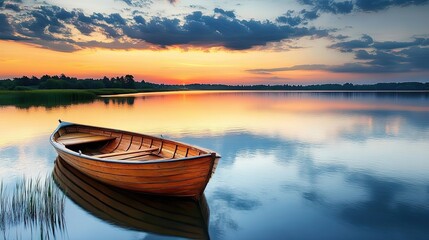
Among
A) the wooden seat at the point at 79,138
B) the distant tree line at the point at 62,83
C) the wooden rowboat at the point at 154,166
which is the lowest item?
the wooden rowboat at the point at 154,166

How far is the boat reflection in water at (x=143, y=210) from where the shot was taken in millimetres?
6711

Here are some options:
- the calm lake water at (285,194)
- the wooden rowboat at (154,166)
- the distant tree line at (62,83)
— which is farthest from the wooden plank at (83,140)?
the distant tree line at (62,83)

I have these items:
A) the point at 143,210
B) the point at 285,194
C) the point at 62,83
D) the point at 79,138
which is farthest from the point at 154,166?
the point at 62,83

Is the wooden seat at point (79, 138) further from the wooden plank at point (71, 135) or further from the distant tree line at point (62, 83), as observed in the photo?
the distant tree line at point (62, 83)

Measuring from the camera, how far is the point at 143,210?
7.40 meters

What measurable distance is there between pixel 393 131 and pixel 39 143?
22.6m

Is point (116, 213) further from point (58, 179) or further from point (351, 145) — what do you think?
point (351, 145)

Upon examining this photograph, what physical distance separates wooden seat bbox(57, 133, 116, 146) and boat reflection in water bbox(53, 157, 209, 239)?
255 cm

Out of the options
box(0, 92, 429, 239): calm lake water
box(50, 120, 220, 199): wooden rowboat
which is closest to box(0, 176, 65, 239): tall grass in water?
box(0, 92, 429, 239): calm lake water

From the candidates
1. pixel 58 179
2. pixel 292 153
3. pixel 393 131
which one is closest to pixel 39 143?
pixel 58 179

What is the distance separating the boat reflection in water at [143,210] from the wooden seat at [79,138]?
2.55 meters

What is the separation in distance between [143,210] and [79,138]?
6.30 metres

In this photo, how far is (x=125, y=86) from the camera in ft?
369

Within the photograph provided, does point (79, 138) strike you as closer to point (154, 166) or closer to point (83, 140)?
point (83, 140)
